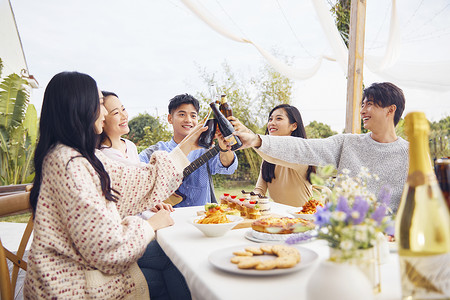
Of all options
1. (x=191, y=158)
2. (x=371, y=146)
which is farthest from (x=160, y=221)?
(x=191, y=158)

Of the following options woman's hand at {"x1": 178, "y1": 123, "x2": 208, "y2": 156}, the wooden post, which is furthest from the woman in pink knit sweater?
the wooden post

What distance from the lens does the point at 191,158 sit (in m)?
3.07

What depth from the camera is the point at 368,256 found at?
710 mm

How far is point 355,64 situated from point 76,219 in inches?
123

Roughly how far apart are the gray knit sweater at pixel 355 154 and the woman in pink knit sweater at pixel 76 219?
0.94m

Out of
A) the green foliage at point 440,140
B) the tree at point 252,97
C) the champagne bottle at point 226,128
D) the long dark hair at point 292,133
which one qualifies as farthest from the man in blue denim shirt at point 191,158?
the tree at point 252,97

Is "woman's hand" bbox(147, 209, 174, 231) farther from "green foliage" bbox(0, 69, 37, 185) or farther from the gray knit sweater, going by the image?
"green foliage" bbox(0, 69, 37, 185)

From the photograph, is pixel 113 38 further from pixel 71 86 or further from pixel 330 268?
pixel 330 268

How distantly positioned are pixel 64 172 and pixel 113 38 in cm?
1200

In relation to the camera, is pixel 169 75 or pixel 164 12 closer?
pixel 164 12

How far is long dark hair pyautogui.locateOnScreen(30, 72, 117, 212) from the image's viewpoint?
1.35 m

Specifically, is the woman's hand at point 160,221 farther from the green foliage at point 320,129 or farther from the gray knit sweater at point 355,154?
the green foliage at point 320,129

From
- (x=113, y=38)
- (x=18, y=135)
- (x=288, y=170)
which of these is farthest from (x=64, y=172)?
(x=113, y=38)

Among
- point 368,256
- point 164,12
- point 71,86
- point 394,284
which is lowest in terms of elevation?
point 394,284
